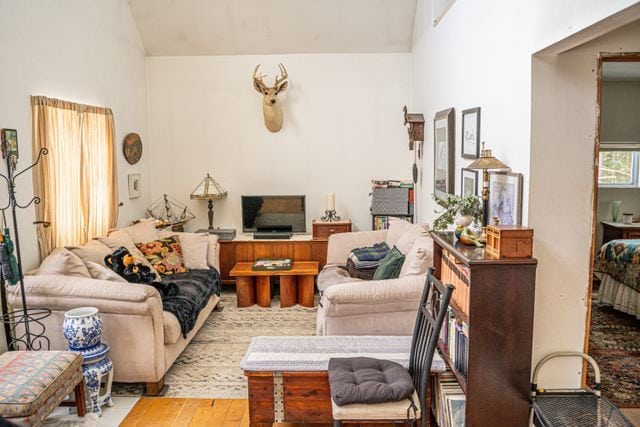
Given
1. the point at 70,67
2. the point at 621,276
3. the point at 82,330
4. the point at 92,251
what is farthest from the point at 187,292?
the point at 621,276

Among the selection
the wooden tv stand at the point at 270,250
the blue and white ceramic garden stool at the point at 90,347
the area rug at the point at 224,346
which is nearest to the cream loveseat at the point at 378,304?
the area rug at the point at 224,346

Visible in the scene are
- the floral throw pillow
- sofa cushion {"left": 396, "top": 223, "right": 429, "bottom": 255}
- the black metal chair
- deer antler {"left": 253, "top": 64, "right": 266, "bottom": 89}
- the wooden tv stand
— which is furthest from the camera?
deer antler {"left": 253, "top": 64, "right": 266, "bottom": 89}

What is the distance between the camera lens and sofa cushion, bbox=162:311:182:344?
3637mm

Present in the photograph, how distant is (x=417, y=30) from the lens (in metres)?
5.68

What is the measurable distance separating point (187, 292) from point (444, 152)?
2.39 m

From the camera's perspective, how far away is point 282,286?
5344 mm

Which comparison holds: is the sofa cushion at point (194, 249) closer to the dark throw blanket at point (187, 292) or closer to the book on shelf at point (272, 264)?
the dark throw blanket at point (187, 292)

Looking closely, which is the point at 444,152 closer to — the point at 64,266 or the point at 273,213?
the point at 273,213

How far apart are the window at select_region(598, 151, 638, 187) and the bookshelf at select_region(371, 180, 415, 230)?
2518 millimetres

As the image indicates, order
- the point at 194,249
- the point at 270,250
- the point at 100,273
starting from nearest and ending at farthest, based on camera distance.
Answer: the point at 100,273 < the point at 194,249 < the point at 270,250

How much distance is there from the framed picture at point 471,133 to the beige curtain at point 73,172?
3.13 meters

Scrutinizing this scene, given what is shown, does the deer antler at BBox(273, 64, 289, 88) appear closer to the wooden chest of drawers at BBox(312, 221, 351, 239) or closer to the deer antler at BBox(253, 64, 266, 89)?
the deer antler at BBox(253, 64, 266, 89)

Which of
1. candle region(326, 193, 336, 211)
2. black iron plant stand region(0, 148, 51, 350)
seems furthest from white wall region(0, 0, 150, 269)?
candle region(326, 193, 336, 211)

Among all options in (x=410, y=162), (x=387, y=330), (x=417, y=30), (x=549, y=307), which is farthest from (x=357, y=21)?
(x=549, y=307)
